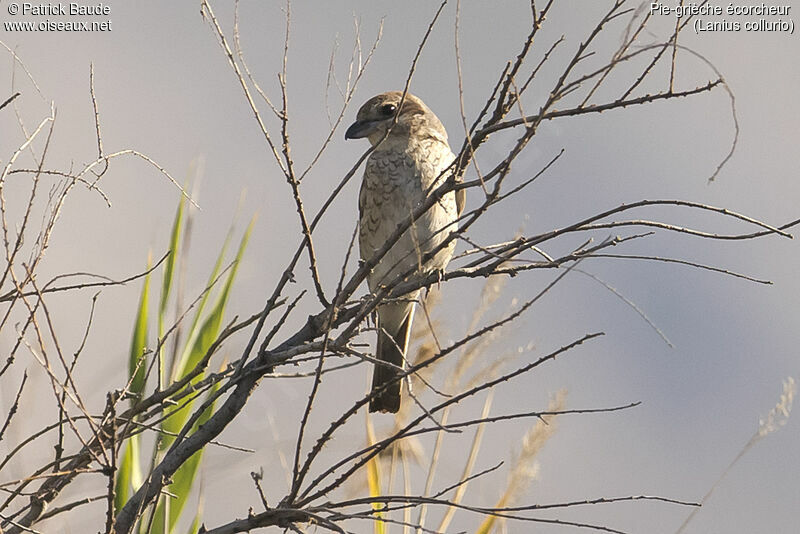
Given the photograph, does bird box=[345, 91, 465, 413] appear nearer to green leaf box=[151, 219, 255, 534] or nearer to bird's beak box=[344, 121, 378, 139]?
bird's beak box=[344, 121, 378, 139]

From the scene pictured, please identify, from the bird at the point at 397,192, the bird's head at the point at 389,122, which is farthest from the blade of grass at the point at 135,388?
the bird's head at the point at 389,122

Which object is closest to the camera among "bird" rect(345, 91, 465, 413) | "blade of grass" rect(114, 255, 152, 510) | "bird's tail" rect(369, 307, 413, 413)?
"blade of grass" rect(114, 255, 152, 510)

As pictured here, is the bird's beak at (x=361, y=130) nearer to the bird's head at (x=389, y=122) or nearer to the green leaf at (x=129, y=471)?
the bird's head at (x=389, y=122)

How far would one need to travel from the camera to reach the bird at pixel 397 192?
3930 mm

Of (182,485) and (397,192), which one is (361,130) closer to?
(397,192)

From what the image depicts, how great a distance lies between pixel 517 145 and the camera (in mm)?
1986

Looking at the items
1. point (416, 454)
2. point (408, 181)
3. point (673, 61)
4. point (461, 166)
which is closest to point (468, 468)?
point (416, 454)

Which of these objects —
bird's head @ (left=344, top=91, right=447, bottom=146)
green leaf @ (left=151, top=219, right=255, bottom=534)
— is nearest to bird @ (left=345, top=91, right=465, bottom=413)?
bird's head @ (left=344, top=91, right=447, bottom=146)

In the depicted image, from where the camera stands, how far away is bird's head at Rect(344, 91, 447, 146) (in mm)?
4219

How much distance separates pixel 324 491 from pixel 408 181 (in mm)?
2076

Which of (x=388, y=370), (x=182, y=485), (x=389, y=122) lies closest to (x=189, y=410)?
(x=182, y=485)

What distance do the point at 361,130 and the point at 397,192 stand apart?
1.46 ft

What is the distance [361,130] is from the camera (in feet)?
14.0

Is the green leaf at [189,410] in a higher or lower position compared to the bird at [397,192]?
lower
